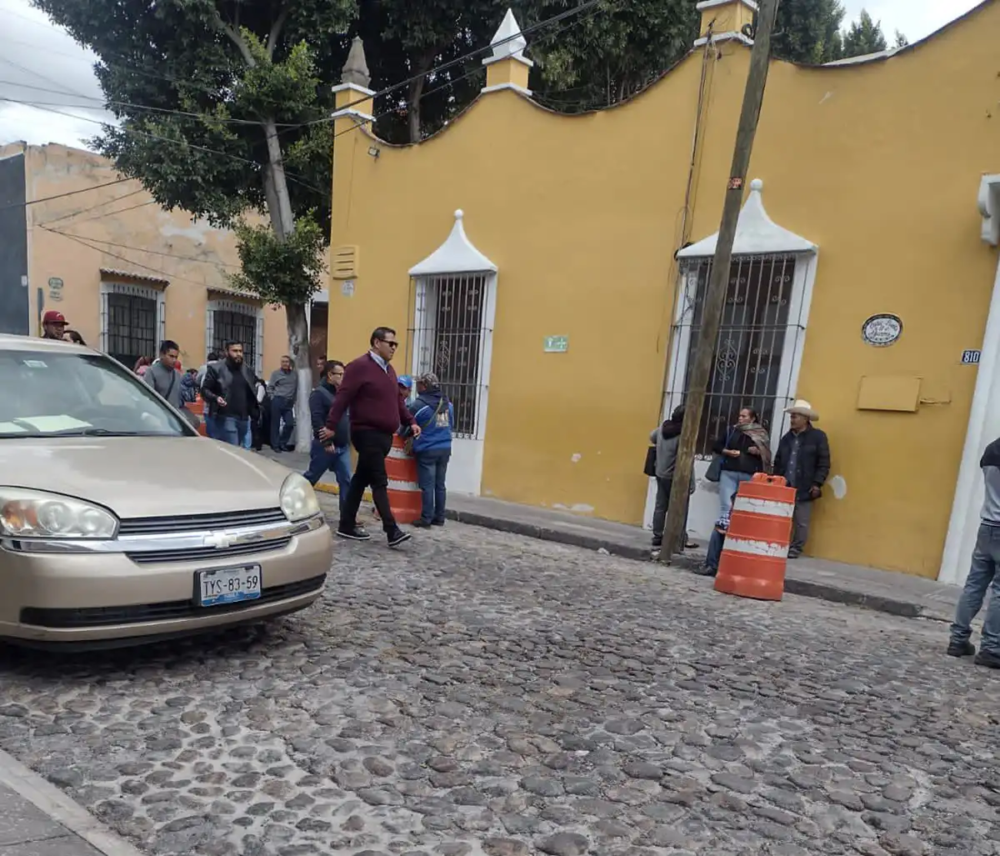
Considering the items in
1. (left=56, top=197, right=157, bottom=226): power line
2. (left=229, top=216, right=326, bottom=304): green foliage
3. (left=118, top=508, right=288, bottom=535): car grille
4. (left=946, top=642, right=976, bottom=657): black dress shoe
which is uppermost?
(left=56, top=197, right=157, bottom=226): power line

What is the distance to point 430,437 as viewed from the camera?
765cm

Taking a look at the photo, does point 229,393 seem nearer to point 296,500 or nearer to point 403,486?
point 403,486

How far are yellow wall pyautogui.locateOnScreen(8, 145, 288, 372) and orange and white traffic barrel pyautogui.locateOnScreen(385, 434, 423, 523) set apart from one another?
44.5ft

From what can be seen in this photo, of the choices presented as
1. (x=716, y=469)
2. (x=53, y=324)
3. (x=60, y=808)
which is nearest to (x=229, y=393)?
(x=53, y=324)

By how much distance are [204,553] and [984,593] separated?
4575 millimetres

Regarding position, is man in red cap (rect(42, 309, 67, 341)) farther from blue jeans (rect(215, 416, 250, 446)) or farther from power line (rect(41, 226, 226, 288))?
power line (rect(41, 226, 226, 288))

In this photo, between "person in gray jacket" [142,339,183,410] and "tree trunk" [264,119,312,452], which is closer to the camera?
"person in gray jacket" [142,339,183,410]

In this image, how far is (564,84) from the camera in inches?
542

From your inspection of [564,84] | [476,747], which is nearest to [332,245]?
[564,84]

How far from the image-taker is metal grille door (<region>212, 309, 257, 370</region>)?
20.8 m

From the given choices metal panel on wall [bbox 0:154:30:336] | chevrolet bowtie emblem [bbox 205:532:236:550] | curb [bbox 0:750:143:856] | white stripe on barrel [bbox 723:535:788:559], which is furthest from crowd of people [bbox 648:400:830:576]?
metal panel on wall [bbox 0:154:30:336]

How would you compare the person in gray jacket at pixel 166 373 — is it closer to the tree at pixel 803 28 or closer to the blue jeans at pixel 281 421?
the blue jeans at pixel 281 421

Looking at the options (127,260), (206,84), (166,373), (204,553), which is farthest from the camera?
(127,260)

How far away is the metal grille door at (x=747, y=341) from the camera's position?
7.83 metres
